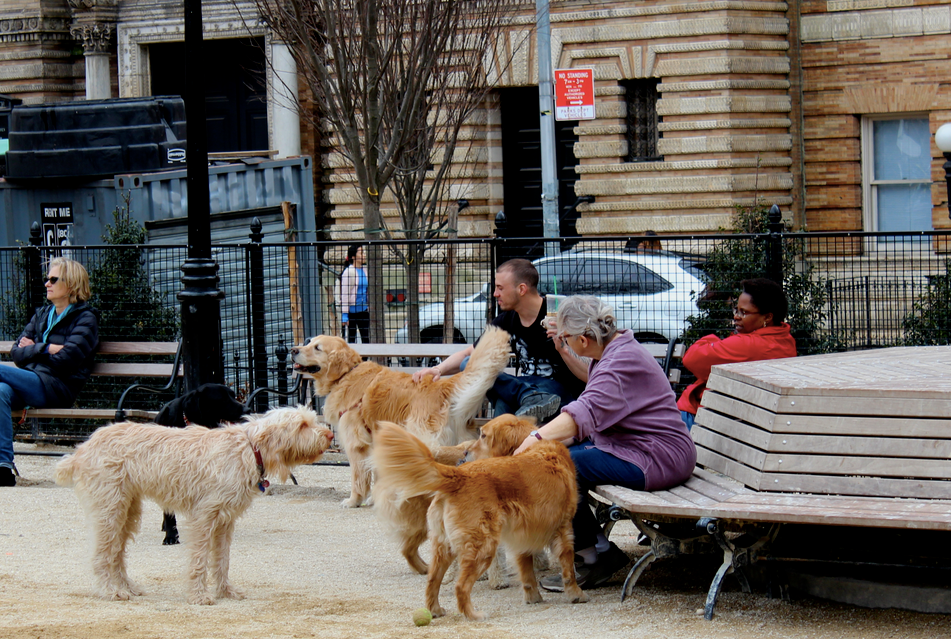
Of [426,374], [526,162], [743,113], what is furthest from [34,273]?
[743,113]

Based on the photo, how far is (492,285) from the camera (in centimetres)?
985

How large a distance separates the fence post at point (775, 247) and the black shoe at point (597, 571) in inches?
161

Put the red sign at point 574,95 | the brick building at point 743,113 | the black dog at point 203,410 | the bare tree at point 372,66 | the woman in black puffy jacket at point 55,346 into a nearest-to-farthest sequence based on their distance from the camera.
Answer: the black dog at point 203,410 < the woman in black puffy jacket at point 55,346 < the bare tree at point 372,66 < the red sign at point 574,95 < the brick building at point 743,113

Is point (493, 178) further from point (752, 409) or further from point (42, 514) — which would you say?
point (752, 409)

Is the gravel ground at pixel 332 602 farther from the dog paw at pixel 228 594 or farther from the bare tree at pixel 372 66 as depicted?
the bare tree at pixel 372 66

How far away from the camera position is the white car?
399 inches

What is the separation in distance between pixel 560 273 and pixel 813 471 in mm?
5301

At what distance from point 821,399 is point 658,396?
31.4 inches

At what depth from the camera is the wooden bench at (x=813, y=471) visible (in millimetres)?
4992

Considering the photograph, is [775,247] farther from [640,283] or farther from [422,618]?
[422,618]

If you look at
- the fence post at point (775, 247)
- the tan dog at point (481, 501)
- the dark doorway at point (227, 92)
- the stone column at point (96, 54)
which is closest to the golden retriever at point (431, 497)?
the tan dog at point (481, 501)

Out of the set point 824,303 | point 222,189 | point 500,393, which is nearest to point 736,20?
point 222,189

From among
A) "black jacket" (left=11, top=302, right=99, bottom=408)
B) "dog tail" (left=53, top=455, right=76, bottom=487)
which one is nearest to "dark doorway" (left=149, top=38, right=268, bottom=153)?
"black jacket" (left=11, top=302, right=99, bottom=408)

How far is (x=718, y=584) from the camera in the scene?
17.1 feet
